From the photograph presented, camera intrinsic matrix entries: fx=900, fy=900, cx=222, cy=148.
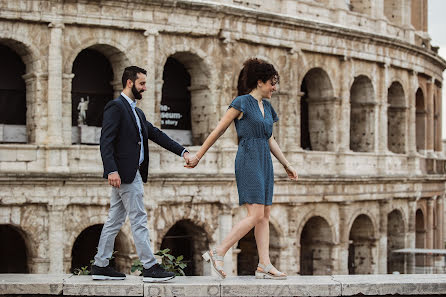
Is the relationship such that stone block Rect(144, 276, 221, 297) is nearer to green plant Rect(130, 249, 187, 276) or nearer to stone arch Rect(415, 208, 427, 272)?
green plant Rect(130, 249, 187, 276)

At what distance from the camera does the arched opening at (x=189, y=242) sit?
2458cm

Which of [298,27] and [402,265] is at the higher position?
[298,27]

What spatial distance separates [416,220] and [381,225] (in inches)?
180

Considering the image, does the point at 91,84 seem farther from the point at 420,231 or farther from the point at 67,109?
the point at 420,231

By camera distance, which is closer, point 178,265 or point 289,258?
point 178,265

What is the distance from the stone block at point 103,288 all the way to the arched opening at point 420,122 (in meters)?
25.9

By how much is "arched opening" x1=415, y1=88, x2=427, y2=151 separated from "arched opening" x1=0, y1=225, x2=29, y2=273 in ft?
54.0

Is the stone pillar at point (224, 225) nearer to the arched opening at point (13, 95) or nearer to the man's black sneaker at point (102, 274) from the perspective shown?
the arched opening at point (13, 95)

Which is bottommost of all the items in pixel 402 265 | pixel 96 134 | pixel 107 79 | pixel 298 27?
pixel 402 265

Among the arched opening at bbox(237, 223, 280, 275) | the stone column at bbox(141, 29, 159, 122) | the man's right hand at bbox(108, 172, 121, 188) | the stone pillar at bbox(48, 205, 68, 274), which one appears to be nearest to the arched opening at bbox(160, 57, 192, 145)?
the stone column at bbox(141, 29, 159, 122)

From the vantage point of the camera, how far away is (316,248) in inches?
1097

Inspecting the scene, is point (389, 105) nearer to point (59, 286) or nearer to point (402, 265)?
point (402, 265)

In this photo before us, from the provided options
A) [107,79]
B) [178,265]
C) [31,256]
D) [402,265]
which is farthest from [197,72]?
[178,265]

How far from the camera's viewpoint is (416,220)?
33375mm
